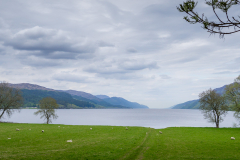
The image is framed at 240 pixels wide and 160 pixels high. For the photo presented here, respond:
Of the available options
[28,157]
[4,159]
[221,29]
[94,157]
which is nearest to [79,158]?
[94,157]

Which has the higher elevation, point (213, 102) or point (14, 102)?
point (213, 102)

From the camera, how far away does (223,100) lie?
1982 inches

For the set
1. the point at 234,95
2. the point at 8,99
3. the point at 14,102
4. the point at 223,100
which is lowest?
the point at 14,102

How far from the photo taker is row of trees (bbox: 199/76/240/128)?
46.6 meters

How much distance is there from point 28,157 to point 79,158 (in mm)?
4712

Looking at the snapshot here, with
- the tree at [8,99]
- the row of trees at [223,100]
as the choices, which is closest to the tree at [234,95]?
the row of trees at [223,100]

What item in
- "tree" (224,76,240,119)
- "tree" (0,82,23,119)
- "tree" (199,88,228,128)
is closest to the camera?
"tree" (224,76,240,119)

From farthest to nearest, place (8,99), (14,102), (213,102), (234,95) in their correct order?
(14,102)
(8,99)
(213,102)
(234,95)

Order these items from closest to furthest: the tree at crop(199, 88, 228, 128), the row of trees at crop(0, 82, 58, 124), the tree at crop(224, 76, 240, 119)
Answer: the tree at crop(224, 76, 240, 119) → the tree at crop(199, 88, 228, 128) → the row of trees at crop(0, 82, 58, 124)

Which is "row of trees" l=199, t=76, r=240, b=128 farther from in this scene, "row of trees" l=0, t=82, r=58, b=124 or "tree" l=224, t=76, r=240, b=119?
"row of trees" l=0, t=82, r=58, b=124

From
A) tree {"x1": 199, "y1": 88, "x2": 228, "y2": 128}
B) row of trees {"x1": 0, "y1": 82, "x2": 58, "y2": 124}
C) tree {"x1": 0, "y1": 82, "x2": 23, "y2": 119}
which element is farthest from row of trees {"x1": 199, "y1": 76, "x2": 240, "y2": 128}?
tree {"x1": 0, "y1": 82, "x2": 23, "y2": 119}

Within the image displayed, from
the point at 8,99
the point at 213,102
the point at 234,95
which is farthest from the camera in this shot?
the point at 8,99

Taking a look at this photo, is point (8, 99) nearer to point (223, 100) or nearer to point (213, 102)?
point (213, 102)

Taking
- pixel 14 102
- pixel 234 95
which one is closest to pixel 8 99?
pixel 14 102
